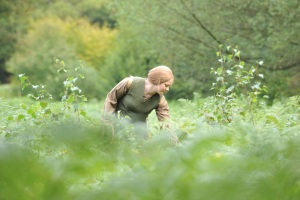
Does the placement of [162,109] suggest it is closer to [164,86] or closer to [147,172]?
[164,86]

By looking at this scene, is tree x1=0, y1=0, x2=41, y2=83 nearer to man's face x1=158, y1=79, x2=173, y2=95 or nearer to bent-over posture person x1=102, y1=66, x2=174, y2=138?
bent-over posture person x1=102, y1=66, x2=174, y2=138

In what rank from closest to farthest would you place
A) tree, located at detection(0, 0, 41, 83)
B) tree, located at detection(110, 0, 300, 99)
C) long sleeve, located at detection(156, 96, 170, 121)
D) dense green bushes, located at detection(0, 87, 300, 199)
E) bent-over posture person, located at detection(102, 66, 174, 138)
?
dense green bushes, located at detection(0, 87, 300, 199)
bent-over posture person, located at detection(102, 66, 174, 138)
long sleeve, located at detection(156, 96, 170, 121)
tree, located at detection(110, 0, 300, 99)
tree, located at detection(0, 0, 41, 83)

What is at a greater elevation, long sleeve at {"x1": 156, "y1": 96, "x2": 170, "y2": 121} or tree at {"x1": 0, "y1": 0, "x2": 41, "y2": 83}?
tree at {"x1": 0, "y1": 0, "x2": 41, "y2": 83}

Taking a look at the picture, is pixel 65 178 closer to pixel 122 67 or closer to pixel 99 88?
pixel 122 67

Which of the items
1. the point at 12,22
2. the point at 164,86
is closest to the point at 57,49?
the point at 12,22

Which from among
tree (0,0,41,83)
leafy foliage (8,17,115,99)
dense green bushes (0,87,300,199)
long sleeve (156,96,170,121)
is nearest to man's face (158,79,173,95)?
long sleeve (156,96,170,121)

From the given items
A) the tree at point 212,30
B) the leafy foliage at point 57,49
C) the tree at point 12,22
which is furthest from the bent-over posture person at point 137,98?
the tree at point 12,22

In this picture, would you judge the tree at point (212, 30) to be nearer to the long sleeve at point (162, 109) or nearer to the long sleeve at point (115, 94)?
the long sleeve at point (162, 109)

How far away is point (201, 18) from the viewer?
672 inches

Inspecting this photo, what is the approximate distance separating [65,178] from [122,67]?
88.8ft

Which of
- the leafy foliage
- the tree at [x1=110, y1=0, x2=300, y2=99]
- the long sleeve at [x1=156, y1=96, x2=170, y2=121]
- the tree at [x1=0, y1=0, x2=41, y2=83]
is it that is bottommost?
the long sleeve at [x1=156, y1=96, x2=170, y2=121]

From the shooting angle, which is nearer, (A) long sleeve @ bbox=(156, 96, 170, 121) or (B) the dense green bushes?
(B) the dense green bushes

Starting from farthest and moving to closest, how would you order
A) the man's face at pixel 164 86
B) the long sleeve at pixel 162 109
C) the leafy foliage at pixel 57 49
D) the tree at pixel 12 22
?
the tree at pixel 12 22
the leafy foliage at pixel 57 49
the long sleeve at pixel 162 109
the man's face at pixel 164 86

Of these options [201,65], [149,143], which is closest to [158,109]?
[149,143]
